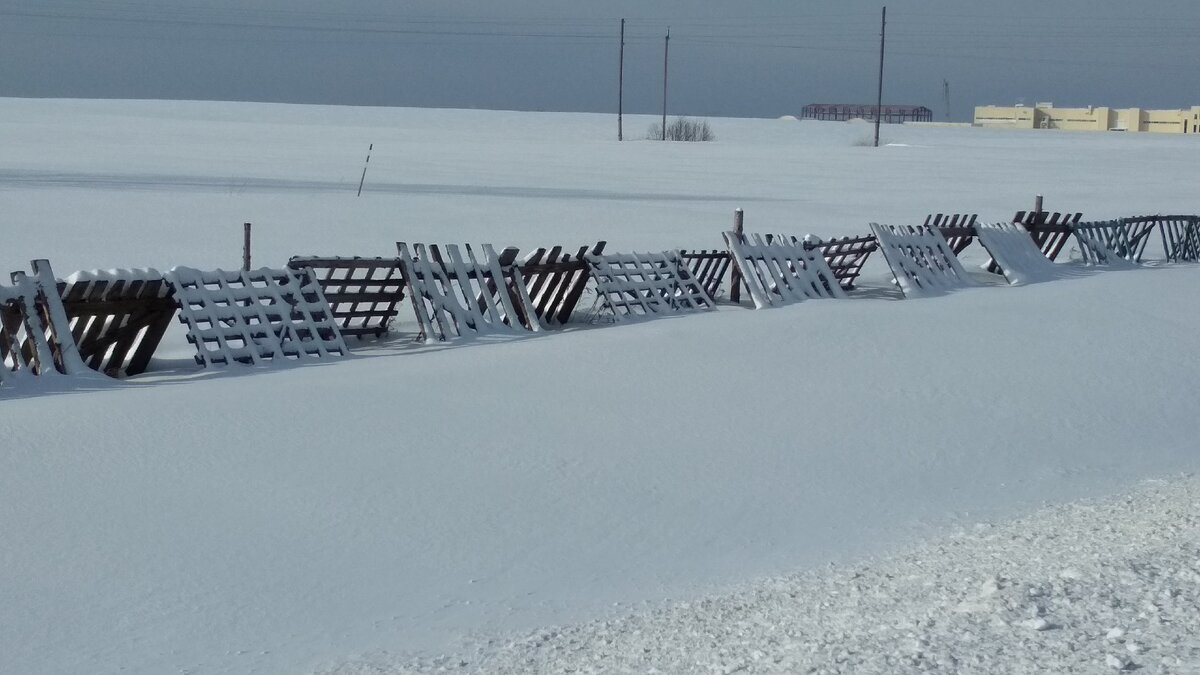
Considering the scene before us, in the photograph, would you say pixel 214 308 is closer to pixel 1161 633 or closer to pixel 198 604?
pixel 198 604

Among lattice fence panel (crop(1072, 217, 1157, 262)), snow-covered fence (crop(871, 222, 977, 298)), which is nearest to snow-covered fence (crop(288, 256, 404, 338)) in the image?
snow-covered fence (crop(871, 222, 977, 298))

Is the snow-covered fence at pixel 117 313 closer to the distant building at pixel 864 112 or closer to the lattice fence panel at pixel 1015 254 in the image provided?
the lattice fence panel at pixel 1015 254

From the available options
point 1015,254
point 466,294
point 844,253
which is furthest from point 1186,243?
point 466,294

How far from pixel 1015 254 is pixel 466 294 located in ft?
30.8

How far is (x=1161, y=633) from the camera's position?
481 cm

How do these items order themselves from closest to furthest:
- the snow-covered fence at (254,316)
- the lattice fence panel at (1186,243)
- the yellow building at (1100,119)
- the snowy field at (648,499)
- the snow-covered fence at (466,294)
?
the snowy field at (648,499) < the snow-covered fence at (254,316) < the snow-covered fence at (466,294) < the lattice fence panel at (1186,243) < the yellow building at (1100,119)

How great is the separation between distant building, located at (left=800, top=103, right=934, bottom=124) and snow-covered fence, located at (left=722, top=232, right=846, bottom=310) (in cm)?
11625

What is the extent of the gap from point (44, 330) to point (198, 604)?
18.1ft

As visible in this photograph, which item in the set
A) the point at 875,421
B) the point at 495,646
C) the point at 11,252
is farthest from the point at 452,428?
the point at 11,252

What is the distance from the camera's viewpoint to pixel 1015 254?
19.0 m

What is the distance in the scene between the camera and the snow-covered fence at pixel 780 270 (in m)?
15.1

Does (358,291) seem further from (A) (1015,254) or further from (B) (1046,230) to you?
(B) (1046,230)

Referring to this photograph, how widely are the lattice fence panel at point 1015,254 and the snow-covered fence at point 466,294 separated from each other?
7920 millimetres

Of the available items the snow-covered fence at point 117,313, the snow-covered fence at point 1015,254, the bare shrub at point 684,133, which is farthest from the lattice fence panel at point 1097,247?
the bare shrub at point 684,133
